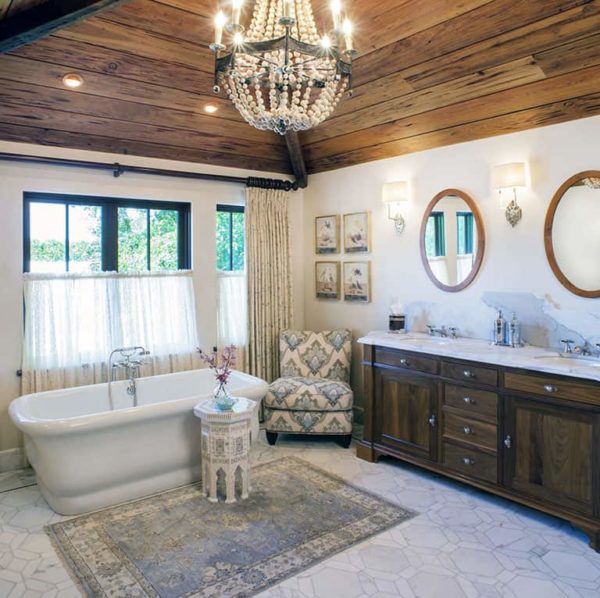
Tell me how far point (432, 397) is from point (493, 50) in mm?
2224

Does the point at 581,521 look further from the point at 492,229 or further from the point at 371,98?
the point at 371,98

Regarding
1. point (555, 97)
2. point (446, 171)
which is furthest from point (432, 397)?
point (555, 97)

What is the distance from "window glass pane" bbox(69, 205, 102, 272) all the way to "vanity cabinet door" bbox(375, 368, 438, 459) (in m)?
2.46

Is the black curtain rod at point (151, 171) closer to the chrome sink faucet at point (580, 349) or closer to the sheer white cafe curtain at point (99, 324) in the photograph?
the sheer white cafe curtain at point (99, 324)

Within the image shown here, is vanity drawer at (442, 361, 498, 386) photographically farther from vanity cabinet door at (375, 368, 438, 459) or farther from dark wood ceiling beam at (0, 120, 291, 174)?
dark wood ceiling beam at (0, 120, 291, 174)

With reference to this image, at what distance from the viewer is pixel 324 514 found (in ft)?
10.6

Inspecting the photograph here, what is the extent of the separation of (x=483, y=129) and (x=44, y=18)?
9.30 feet

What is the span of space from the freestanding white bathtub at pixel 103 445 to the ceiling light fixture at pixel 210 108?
2188 mm

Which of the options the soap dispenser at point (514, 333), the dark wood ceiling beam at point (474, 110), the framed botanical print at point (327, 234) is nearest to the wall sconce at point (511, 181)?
the dark wood ceiling beam at point (474, 110)

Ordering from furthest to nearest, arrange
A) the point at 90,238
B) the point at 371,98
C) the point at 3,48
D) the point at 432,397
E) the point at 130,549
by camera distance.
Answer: the point at 90,238
the point at 371,98
the point at 432,397
the point at 130,549
the point at 3,48

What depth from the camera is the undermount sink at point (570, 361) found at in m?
2.98

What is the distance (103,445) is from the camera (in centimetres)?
328

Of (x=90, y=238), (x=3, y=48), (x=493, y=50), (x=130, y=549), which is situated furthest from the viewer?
(x=90, y=238)

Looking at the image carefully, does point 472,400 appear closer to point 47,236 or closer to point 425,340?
point 425,340
